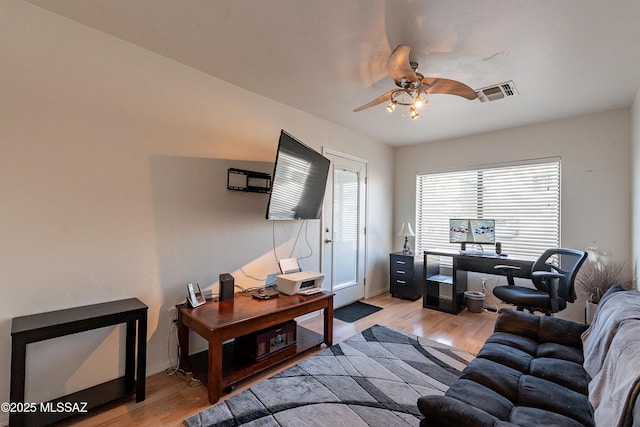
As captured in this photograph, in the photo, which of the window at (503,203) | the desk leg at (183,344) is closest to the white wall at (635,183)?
the window at (503,203)

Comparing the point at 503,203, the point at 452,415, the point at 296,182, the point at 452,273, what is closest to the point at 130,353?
the point at 296,182

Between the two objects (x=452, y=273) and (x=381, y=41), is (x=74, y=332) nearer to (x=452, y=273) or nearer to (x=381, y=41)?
(x=381, y=41)

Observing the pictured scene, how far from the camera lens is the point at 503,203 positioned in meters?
3.95

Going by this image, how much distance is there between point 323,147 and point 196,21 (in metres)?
2.05

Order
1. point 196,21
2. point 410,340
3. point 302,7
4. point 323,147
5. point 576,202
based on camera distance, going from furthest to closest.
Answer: point 323,147, point 576,202, point 410,340, point 196,21, point 302,7

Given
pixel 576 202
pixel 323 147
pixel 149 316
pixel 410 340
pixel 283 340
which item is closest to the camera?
pixel 149 316

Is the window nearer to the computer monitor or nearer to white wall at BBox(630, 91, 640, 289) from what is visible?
the computer monitor

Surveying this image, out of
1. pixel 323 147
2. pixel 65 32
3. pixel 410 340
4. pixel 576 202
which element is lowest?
pixel 410 340

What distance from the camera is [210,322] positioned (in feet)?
6.42

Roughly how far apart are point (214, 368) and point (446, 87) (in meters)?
2.64

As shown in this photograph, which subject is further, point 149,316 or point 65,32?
point 149,316

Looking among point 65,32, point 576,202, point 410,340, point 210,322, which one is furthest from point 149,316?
point 576,202

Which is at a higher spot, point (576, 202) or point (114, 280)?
point (576, 202)

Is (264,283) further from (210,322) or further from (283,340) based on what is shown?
(210,322)
